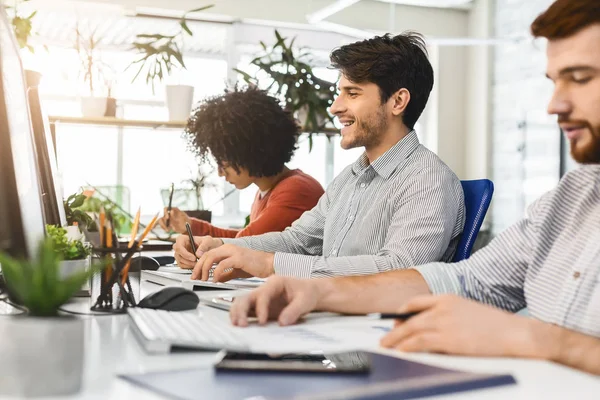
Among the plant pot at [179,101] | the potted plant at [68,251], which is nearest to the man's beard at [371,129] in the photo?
the potted plant at [68,251]

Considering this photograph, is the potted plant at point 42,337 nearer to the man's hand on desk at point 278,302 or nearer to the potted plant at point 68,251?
the man's hand on desk at point 278,302

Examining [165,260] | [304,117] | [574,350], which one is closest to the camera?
[574,350]

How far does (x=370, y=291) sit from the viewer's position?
124cm

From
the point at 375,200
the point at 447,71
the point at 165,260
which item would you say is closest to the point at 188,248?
the point at 165,260

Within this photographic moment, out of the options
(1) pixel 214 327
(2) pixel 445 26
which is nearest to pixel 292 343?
(1) pixel 214 327

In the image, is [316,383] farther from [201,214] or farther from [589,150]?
[201,214]

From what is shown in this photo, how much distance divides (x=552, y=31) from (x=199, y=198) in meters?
2.91

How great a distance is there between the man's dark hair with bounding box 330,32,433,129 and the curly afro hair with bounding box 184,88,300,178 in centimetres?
99

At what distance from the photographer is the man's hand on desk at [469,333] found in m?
0.86

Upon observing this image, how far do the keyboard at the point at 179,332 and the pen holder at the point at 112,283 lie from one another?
0.53ft

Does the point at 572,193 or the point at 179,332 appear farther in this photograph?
the point at 572,193

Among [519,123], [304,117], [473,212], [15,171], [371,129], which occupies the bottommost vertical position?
[473,212]

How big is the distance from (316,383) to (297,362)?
79 mm

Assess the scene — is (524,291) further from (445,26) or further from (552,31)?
(445,26)
